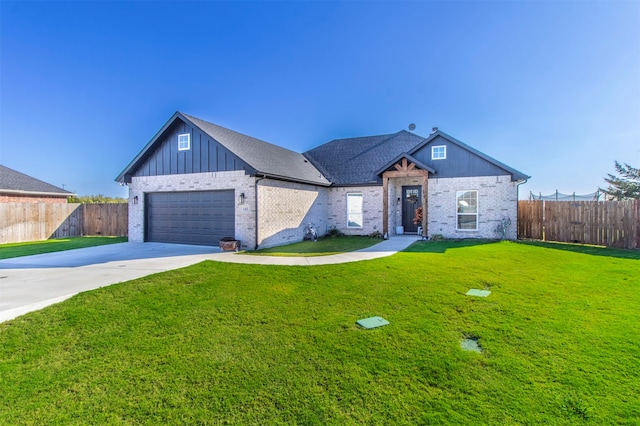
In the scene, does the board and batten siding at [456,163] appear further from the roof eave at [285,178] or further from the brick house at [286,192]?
the roof eave at [285,178]

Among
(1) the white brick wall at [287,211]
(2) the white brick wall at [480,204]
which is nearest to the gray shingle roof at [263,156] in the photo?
(1) the white brick wall at [287,211]

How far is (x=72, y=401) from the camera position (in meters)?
3.16

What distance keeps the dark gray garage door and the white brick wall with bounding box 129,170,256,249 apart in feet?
0.94

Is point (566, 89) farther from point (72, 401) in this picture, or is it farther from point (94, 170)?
point (94, 170)

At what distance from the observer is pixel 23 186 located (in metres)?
20.6

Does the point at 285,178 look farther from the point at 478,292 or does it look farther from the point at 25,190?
the point at 25,190

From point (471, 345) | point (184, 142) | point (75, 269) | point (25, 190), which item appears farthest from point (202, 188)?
point (25, 190)

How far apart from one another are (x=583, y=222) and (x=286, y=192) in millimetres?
13020

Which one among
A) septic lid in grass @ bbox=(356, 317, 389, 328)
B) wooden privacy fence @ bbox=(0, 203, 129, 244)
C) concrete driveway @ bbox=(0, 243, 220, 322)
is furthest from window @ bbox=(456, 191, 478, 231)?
wooden privacy fence @ bbox=(0, 203, 129, 244)

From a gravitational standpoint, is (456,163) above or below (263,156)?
below

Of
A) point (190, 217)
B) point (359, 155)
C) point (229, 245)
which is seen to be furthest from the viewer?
point (359, 155)

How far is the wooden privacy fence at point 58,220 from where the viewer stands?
16.2 metres

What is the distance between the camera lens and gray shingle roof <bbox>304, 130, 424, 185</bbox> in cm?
1759

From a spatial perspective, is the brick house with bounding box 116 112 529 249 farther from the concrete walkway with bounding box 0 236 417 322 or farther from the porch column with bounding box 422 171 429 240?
the concrete walkway with bounding box 0 236 417 322
